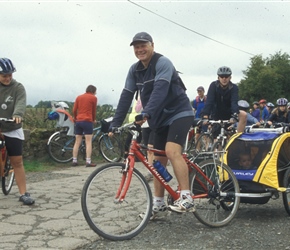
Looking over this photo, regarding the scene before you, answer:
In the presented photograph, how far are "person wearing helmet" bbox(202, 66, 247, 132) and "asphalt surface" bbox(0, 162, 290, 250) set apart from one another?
6.94 feet

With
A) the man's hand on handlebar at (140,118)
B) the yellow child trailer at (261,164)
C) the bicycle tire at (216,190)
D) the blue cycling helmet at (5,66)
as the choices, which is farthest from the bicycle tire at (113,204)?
the blue cycling helmet at (5,66)

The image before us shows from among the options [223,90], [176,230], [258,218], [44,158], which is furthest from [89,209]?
[44,158]

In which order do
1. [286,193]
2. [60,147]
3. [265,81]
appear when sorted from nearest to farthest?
[286,193] < [60,147] < [265,81]

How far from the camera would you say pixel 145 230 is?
4.82m

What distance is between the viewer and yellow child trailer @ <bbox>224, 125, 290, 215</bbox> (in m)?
5.24

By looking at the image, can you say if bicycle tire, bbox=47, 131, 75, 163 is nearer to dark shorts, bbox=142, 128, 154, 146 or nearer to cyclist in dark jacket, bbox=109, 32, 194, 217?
dark shorts, bbox=142, 128, 154, 146

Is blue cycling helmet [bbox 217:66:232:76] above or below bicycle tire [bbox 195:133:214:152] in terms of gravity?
above

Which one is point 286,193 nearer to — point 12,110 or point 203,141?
point 12,110

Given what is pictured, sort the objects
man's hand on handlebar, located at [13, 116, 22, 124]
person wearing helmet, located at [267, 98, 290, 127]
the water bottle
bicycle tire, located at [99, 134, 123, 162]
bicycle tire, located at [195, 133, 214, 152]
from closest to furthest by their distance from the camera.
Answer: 1. the water bottle
2. man's hand on handlebar, located at [13, 116, 22, 124]
3. person wearing helmet, located at [267, 98, 290, 127]
4. bicycle tire, located at [195, 133, 214, 152]
5. bicycle tire, located at [99, 134, 123, 162]

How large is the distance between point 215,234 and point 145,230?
70 cm

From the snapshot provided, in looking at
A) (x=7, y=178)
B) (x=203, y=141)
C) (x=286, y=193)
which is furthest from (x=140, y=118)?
(x=203, y=141)

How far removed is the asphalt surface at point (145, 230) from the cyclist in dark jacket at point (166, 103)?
1.20ft

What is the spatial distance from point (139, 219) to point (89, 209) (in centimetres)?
55

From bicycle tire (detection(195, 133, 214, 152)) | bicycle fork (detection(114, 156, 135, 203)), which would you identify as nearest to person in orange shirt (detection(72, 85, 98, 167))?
bicycle tire (detection(195, 133, 214, 152))
